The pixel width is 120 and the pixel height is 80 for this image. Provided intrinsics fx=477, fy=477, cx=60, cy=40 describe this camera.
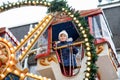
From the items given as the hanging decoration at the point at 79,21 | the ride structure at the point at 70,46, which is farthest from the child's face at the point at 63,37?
the hanging decoration at the point at 79,21

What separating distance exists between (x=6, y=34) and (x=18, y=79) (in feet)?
7.46

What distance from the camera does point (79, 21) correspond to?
9188 mm

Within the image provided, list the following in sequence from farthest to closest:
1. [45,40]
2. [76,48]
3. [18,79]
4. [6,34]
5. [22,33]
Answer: [22,33], [6,34], [45,40], [76,48], [18,79]

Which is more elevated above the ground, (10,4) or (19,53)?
(10,4)

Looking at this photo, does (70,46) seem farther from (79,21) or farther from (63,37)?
(79,21)

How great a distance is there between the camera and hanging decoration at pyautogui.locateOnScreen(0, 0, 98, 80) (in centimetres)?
862

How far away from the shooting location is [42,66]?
1011 centimetres

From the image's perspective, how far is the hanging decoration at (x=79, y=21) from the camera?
28.3ft

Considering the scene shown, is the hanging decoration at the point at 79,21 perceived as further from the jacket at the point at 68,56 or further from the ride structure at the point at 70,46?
the jacket at the point at 68,56

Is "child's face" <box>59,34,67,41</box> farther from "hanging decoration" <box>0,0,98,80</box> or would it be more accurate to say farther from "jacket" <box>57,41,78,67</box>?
"hanging decoration" <box>0,0,98,80</box>

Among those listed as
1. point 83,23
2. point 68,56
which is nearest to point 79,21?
point 83,23

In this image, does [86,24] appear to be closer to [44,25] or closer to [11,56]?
[44,25]

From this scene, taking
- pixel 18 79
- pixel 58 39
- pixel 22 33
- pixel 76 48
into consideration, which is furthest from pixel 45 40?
pixel 22 33

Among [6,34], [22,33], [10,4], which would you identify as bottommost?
[22,33]
